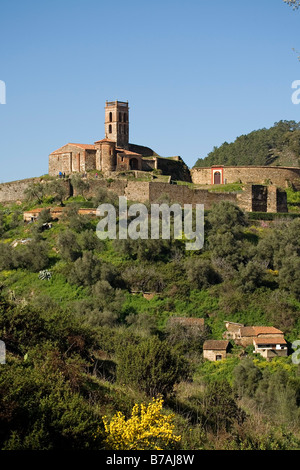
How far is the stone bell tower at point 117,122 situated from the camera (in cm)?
4653

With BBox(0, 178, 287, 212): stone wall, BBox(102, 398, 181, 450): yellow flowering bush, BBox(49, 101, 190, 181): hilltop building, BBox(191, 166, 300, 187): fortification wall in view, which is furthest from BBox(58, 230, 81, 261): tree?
BBox(102, 398, 181, 450): yellow flowering bush

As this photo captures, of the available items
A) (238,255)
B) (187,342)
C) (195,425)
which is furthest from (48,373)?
(238,255)

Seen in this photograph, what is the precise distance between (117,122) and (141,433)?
3535cm

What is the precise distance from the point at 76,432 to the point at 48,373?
302cm

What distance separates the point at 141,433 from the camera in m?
13.0

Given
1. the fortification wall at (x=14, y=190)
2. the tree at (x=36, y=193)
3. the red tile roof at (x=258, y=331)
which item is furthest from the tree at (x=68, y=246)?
the fortification wall at (x=14, y=190)

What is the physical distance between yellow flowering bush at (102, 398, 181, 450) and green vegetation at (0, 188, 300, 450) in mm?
247

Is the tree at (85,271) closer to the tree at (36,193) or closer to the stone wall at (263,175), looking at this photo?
the tree at (36,193)

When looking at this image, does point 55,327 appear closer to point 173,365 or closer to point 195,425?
point 173,365

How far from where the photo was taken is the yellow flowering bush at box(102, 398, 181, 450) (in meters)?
12.8

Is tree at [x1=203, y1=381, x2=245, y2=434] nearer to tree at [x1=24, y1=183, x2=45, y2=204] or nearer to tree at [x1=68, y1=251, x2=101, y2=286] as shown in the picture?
tree at [x1=68, y1=251, x2=101, y2=286]

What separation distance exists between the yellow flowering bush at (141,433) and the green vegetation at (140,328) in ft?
0.81

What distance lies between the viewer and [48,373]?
15.5 metres
